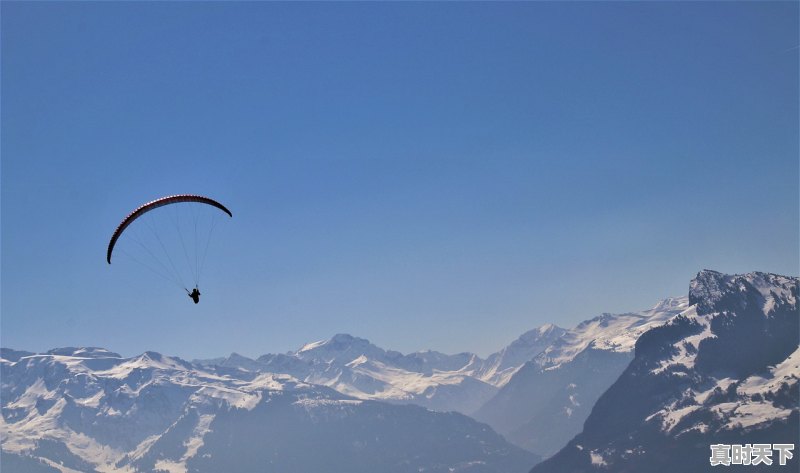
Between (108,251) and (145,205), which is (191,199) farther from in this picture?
(108,251)

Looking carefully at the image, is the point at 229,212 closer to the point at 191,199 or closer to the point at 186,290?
the point at 191,199

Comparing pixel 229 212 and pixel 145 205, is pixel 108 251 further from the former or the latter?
pixel 229 212

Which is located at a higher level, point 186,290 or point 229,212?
point 229,212

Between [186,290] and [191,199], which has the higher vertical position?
[191,199]

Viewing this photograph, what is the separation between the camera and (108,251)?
122 meters

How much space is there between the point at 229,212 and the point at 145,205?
13.5 metres

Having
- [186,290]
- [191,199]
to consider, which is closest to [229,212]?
[191,199]

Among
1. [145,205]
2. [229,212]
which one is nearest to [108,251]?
[145,205]

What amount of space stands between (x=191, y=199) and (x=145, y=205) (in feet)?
24.3

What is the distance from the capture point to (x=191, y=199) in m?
127

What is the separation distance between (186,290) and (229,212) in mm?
14805

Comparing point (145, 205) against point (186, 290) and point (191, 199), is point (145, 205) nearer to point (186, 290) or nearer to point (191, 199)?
point (191, 199)

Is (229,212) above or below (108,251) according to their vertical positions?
above

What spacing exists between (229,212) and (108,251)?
20096mm
